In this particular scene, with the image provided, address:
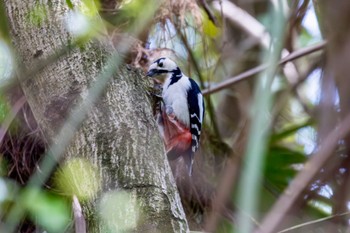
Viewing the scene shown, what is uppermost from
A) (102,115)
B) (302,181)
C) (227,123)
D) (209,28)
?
(209,28)

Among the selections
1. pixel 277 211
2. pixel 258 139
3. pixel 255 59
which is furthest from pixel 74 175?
pixel 255 59

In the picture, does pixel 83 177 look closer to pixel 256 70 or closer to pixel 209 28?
pixel 256 70

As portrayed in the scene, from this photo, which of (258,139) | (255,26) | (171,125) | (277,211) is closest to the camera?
(258,139)

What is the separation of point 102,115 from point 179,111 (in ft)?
5.11

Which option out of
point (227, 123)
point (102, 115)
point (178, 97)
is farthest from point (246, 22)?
point (102, 115)

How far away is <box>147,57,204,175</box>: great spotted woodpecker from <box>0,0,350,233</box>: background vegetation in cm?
8

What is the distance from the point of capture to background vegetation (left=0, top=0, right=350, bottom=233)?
1.10m

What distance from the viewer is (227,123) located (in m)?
4.30

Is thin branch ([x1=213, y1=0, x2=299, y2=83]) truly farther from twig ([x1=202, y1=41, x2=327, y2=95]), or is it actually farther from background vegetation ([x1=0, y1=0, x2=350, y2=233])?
twig ([x1=202, y1=41, x2=327, y2=95])

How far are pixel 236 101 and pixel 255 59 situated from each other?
31 centimetres

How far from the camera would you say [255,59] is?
437cm

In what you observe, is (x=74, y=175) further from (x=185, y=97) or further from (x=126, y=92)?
(x=185, y=97)

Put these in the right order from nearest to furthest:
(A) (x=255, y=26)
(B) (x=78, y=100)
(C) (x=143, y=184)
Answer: (C) (x=143, y=184)
(B) (x=78, y=100)
(A) (x=255, y=26)

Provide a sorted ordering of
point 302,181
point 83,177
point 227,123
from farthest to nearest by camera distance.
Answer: point 227,123, point 83,177, point 302,181
